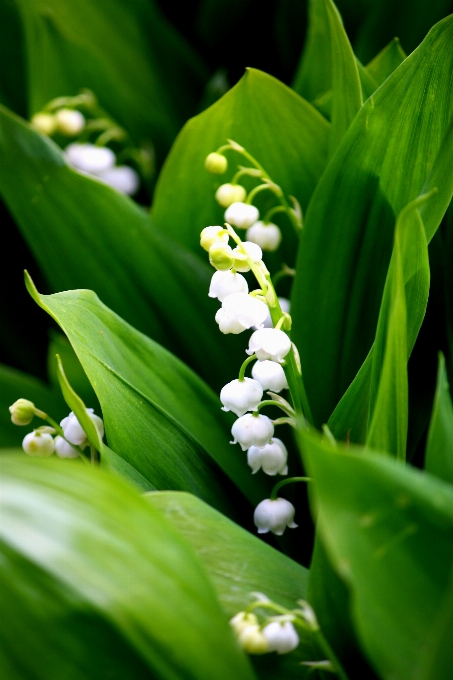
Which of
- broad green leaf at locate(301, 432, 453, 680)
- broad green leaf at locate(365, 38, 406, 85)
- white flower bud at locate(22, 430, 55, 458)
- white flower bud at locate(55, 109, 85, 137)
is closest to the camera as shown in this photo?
broad green leaf at locate(301, 432, 453, 680)

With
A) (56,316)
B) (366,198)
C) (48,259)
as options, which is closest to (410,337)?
(366,198)

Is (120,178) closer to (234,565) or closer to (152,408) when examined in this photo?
(152,408)

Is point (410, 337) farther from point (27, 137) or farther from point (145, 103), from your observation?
point (145, 103)

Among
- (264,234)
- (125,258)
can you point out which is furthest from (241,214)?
(125,258)

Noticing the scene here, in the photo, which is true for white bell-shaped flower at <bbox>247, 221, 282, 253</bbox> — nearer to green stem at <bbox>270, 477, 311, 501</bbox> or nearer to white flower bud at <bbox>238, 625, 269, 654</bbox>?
green stem at <bbox>270, 477, 311, 501</bbox>

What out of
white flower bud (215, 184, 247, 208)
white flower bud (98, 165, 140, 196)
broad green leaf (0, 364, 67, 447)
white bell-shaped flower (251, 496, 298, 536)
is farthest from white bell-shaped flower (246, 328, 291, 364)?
white flower bud (98, 165, 140, 196)
